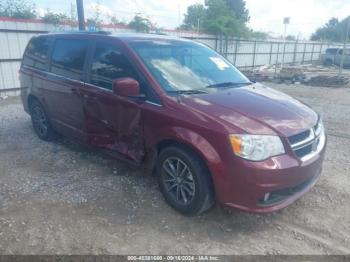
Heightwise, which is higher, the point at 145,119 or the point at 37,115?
the point at 145,119

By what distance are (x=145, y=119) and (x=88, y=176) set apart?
4.58 feet

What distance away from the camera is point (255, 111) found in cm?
314

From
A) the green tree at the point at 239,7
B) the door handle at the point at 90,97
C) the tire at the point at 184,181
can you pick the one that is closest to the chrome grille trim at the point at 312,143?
the tire at the point at 184,181

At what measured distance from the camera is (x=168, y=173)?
341cm

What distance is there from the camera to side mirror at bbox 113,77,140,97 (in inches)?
128

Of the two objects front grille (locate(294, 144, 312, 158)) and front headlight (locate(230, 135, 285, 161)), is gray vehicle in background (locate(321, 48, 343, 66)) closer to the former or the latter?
front grille (locate(294, 144, 312, 158))

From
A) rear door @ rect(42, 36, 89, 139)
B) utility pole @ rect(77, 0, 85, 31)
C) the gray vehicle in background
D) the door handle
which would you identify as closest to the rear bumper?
the door handle

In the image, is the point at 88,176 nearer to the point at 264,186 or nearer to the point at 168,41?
the point at 168,41

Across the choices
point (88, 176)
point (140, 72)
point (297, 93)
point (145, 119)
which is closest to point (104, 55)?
point (140, 72)

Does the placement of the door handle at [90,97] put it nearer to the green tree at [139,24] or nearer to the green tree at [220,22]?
the green tree at [139,24]

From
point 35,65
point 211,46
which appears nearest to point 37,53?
point 35,65

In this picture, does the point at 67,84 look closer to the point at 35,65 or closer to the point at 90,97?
the point at 90,97

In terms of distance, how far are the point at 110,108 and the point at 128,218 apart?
1.34m

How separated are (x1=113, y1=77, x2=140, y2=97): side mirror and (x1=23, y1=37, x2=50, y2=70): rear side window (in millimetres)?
2390
